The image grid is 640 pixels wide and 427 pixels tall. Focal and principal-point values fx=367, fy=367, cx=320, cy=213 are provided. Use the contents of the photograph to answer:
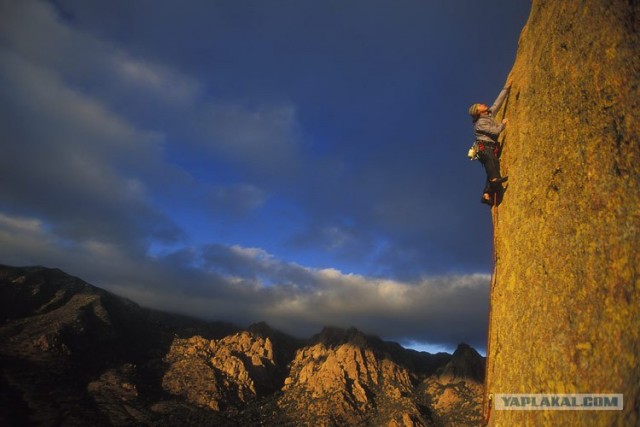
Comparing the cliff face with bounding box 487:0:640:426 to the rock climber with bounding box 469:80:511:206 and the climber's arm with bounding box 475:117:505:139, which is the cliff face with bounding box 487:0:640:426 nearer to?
the rock climber with bounding box 469:80:511:206

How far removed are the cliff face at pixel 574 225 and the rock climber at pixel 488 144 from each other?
560 millimetres

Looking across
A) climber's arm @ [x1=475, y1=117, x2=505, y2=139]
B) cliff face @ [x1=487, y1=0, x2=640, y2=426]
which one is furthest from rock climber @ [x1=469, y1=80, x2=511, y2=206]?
cliff face @ [x1=487, y1=0, x2=640, y2=426]

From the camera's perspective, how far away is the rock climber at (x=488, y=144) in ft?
39.5

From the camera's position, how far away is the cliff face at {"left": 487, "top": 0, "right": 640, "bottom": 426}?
6.22 metres

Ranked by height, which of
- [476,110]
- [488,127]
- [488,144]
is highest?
[476,110]

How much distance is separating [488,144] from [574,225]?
5.28 meters

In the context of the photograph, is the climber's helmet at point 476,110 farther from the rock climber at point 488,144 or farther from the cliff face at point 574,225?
the cliff face at point 574,225

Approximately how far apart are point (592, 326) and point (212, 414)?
214650mm

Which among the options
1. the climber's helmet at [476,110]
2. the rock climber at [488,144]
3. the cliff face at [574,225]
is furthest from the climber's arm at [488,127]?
the cliff face at [574,225]

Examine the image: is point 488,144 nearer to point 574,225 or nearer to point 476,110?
point 476,110

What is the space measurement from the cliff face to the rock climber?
1.84 feet

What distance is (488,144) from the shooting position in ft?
40.6

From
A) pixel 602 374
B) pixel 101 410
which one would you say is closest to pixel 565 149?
pixel 602 374

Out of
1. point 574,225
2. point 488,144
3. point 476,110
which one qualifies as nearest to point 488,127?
point 488,144
